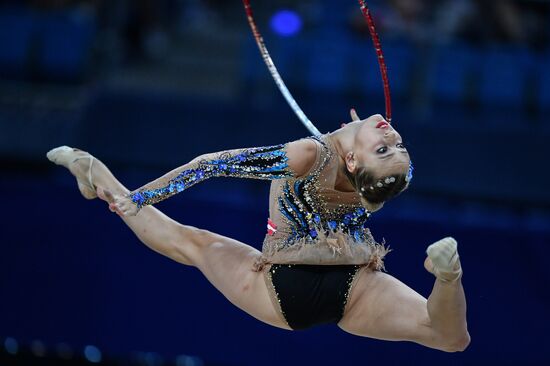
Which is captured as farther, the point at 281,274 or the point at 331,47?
the point at 331,47

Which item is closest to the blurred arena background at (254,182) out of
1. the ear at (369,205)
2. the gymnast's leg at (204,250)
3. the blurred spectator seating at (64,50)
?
the blurred spectator seating at (64,50)

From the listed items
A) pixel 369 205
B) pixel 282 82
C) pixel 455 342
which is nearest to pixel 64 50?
pixel 282 82

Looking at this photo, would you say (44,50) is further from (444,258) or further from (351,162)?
(444,258)

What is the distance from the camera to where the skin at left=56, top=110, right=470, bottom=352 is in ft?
10.4

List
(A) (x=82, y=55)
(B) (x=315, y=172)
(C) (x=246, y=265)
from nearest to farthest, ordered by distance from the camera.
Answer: (B) (x=315, y=172) → (C) (x=246, y=265) → (A) (x=82, y=55)

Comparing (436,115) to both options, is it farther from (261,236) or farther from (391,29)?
(261,236)

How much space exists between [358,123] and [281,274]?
65 centimetres

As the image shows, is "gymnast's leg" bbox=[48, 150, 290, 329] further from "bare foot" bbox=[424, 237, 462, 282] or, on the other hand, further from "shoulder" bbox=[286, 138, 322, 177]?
"bare foot" bbox=[424, 237, 462, 282]

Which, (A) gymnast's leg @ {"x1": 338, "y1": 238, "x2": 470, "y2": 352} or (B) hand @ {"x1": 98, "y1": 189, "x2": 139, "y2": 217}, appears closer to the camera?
(A) gymnast's leg @ {"x1": 338, "y1": 238, "x2": 470, "y2": 352}

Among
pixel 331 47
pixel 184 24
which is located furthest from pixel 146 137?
pixel 184 24

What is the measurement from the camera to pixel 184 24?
27.9 feet

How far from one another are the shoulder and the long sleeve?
19 mm

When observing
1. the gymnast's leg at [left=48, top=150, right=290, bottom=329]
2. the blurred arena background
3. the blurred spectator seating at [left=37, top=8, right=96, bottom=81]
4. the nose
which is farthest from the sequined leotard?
the blurred spectator seating at [left=37, top=8, right=96, bottom=81]

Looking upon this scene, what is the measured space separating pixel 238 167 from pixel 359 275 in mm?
655
